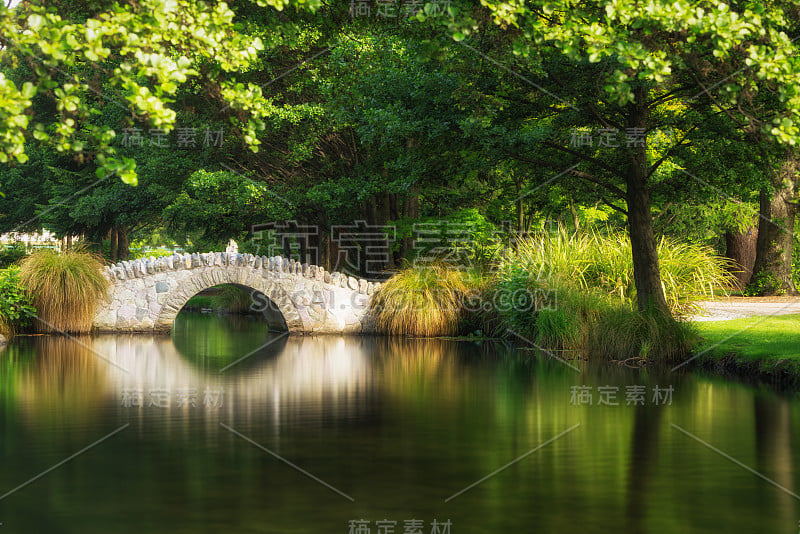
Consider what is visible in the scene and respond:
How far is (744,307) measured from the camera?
19.1 meters

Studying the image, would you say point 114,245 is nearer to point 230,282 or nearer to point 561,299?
point 230,282

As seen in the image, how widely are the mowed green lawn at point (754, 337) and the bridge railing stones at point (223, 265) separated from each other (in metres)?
7.96

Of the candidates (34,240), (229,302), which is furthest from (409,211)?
(34,240)

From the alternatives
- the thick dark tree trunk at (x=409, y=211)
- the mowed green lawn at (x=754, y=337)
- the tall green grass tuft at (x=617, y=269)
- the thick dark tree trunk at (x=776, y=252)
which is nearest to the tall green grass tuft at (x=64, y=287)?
the thick dark tree trunk at (x=409, y=211)

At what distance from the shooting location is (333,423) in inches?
387

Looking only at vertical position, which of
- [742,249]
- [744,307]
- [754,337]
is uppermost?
[742,249]

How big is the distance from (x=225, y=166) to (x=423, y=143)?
11614mm

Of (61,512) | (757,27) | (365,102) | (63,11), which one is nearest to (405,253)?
(365,102)

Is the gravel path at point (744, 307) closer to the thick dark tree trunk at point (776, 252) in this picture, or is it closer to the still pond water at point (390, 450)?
the thick dark tree trunk at point (776, 252)

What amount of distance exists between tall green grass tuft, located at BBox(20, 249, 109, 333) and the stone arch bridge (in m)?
0.34

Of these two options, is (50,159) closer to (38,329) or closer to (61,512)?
(38,329)

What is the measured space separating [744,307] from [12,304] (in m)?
14.8

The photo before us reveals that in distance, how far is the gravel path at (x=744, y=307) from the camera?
56.9 feet

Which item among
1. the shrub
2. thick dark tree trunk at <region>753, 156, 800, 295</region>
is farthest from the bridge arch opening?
thick dark tree trunk at <region>753, 156, 800, 295</region>
